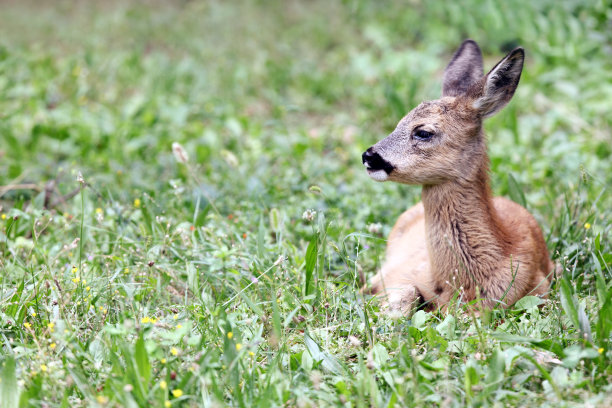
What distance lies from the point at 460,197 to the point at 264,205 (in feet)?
4.03

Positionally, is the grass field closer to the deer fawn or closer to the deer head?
the deer fawn

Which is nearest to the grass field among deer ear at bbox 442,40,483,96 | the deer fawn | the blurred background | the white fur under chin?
the blurred background

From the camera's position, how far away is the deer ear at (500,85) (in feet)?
11.4

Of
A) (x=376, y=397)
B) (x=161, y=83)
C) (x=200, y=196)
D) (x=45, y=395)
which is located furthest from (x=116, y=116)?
(x=376, y=397)

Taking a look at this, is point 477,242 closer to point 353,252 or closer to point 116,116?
point 353,252

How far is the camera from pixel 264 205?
4227 millimetres

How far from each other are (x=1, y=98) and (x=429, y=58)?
442cm

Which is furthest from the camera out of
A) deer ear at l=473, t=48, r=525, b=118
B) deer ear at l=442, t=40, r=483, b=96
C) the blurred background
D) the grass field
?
the blurred background

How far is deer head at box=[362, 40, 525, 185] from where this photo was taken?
3.55m

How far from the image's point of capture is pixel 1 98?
630 centimetres

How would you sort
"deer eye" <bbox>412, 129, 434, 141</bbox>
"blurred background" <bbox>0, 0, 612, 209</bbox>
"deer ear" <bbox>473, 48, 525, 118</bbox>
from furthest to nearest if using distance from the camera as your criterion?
1. "blurred background" <bbox>0, 0, 612, 209</bbox>
2. "deer eye" <bbox>412, 129, 434, 141</bbox>
3. "deer ear" <bbox>473, 48, 525, 118</bbox>

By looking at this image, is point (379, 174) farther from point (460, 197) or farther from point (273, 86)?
point (273, 86)

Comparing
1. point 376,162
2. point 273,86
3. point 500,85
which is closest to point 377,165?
point 376,162

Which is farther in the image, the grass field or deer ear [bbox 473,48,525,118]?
deer ear [bbox 473,48,525,118]
